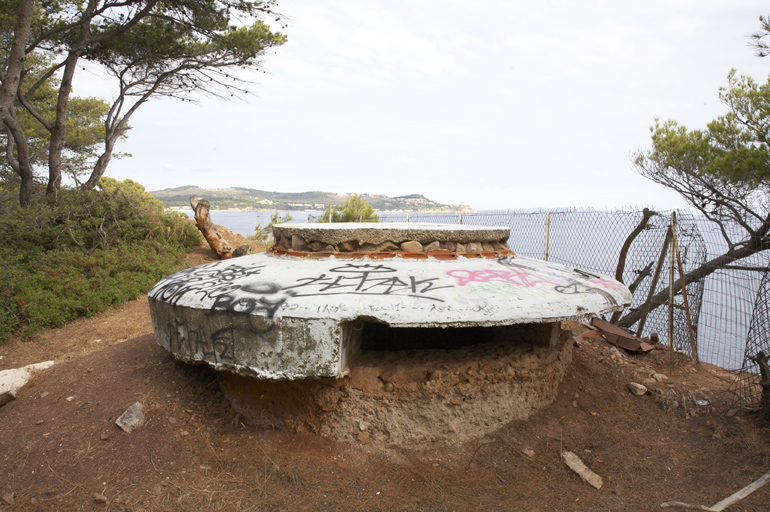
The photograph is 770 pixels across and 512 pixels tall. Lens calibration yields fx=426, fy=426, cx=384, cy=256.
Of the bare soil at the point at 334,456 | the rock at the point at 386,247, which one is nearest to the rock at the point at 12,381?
the bare soil at the point at 334,456

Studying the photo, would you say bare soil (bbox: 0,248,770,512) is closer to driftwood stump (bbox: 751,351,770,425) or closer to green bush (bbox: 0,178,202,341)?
driftwood stump (bbox: 751,351,770,425)

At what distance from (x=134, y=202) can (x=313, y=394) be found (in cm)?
878

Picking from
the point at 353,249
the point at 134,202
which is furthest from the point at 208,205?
the point at 353,249

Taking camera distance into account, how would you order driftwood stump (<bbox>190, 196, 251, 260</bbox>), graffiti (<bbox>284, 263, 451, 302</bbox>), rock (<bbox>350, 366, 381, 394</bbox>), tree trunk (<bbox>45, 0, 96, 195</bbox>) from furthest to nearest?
1. driftwood stump (<bbox>190, 196, 251, 260</bbox>)
2. tree trunk (<bbox>45, 0, 96, 195</bbox>)
3. rock (<bbox>350, 366, 381, 394</bbox>)
4. graffiti (<bbox>284, 263, 451, 302</bbox>)

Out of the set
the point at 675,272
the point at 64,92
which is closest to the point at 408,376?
the point at 675,272

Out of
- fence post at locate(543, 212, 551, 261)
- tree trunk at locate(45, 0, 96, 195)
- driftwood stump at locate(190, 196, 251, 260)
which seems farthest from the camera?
driftwood stump at locate(190, 196, 251, 260)

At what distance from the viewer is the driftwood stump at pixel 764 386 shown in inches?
131

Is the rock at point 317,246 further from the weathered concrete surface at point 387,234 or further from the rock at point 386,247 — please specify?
the rock at point 386,247

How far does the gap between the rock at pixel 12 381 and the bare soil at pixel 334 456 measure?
0.20 ft

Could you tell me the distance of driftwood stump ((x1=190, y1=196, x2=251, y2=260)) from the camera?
9758 mm

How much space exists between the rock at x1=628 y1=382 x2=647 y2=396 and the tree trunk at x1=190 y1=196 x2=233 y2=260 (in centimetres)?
844

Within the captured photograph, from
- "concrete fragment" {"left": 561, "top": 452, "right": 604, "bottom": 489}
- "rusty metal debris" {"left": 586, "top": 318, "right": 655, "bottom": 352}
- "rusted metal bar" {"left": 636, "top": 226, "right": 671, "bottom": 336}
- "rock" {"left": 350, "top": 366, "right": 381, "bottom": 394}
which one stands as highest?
"rusted metal bar" {"left": 636, "top": 226, "right": 671, "bottom": 336}

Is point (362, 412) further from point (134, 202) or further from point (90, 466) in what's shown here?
point (134, 202)

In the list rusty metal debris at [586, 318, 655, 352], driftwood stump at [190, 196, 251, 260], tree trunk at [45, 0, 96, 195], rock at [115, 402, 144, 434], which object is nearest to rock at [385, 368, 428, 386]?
rock at [115, 402, 144, 434]
